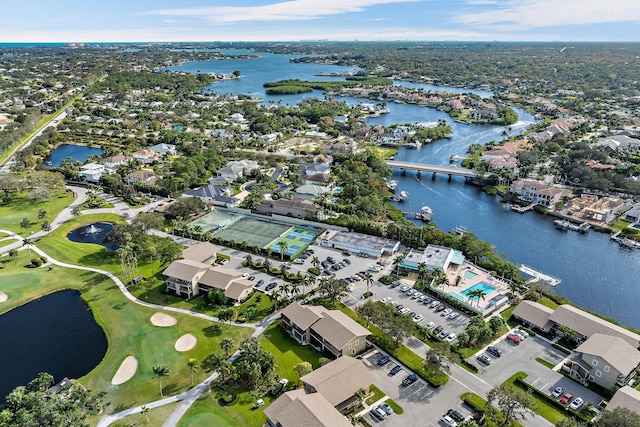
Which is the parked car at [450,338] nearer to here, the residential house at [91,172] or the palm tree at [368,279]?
the palm tree at [368,279]

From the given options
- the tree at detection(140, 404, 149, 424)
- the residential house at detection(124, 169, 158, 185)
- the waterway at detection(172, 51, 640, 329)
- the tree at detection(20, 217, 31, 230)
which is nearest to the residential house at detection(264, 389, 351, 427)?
the tree at detection(140, 404, 149, 424)

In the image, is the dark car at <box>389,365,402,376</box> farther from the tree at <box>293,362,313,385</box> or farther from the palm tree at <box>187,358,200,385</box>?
the palm tree at <box>187,358,200,385</box>

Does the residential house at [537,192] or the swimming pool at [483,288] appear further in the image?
the residential house at [537,192]

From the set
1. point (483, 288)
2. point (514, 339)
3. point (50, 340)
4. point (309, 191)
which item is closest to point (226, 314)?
point (50, 340)

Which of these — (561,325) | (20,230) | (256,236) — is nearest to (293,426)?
(561,325)

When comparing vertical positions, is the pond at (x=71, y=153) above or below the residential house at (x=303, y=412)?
above

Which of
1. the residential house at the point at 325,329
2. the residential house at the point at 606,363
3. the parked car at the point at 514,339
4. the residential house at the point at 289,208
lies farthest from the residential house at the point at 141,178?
the residential house at the point at 606,363
